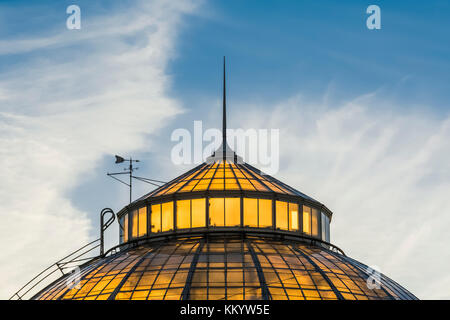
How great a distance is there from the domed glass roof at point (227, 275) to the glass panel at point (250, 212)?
150 cm

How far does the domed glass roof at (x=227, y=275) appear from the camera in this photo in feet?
136

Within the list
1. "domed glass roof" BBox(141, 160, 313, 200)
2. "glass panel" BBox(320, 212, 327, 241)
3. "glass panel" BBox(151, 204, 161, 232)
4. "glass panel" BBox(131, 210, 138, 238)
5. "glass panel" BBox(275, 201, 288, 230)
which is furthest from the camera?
"glass panel" BBox(320, 212, 327, 241)

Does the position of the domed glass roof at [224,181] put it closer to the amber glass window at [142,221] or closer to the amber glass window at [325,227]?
the amber glass window at [142,221]

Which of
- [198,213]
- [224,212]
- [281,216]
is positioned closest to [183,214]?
[198,213]

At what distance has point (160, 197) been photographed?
5256 cm

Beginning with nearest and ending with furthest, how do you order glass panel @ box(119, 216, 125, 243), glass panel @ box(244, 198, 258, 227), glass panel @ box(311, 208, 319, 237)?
1. glass panel @ box(244, 198, 258, 227)
2. glass panel @ box(311, 208, 319, 237)
3. glass panel @ box(119, 216, 125, 243)

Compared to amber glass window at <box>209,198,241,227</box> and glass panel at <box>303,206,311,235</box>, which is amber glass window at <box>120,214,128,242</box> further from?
glass panel at <box>303,206,311,235</box>

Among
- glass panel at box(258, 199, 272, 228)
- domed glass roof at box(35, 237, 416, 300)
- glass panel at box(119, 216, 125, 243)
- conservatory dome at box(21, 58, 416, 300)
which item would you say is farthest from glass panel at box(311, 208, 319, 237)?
glass panel at box(119, 216, 125, 243)

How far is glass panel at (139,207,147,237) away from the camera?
52.7 meters

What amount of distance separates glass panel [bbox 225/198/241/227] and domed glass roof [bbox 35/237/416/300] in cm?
164

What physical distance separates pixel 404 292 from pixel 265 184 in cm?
1025

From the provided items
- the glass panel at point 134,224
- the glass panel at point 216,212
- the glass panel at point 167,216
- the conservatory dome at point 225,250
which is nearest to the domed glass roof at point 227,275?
the conservatory dome at point 225,250

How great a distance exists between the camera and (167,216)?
51.8m
